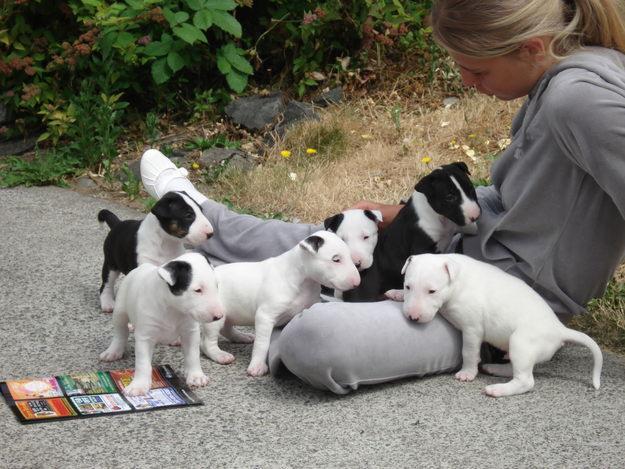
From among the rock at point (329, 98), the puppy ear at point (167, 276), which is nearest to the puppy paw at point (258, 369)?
the puppy ear at point (167, 276)

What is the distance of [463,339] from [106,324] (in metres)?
1.74

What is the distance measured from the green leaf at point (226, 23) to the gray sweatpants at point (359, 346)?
412 centimetres

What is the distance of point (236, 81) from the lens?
7938 millimetres

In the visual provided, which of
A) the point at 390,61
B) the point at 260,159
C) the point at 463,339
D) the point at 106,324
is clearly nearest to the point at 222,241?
the point at 106,324

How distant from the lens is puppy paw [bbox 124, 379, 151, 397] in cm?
366

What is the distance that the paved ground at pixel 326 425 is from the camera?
320 cm

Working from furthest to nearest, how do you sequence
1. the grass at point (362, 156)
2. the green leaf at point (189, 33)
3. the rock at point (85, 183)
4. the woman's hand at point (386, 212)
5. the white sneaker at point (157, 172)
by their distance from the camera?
the rock at point (85, 183) < the green leaf at point (189, 33) < the grass at point (362, 156) < the white sneaker at point (157, 172) < the woman's hand at point (386, 212)

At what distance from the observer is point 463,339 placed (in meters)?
3.83

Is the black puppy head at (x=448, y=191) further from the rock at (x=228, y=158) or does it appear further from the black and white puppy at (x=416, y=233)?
the rock at (x=228, y=158)

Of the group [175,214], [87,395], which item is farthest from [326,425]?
[175,214]

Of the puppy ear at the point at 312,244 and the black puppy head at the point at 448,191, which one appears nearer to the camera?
the puppy ear at the point at 312,244

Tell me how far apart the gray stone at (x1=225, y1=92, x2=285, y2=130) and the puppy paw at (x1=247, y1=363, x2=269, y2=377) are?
4.51 m

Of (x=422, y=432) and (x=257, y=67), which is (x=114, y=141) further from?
(x=422, y=432)

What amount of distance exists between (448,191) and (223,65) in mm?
4155
